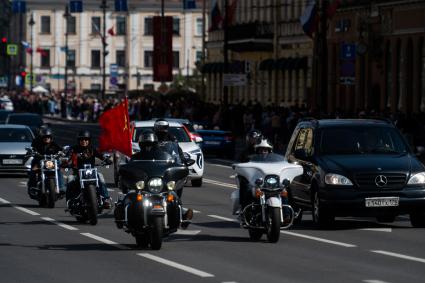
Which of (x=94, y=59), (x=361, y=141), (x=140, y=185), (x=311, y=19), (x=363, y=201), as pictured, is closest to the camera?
(x=140, y=185)

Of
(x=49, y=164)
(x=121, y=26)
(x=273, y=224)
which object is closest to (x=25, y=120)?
(x=49, y=164)

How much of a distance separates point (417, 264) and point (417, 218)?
5991mm

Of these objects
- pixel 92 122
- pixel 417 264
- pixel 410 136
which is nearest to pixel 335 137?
pixel 417 264

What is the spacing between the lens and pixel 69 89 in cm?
13812

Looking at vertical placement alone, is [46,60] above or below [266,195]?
above

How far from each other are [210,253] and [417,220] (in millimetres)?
5549

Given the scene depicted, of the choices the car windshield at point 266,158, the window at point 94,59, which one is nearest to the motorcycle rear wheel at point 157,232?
the car windshield at point 266,158

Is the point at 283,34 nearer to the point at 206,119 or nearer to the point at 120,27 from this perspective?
the point at 206,119

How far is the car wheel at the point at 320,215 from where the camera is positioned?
884 inches

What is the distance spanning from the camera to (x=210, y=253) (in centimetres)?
1847

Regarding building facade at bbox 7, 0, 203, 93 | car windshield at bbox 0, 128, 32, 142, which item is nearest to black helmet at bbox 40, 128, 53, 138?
car windshield at bbox 0, 128, 32, 142

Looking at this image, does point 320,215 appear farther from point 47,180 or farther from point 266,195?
point 47,180

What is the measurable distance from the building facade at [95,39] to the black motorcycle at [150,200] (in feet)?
434

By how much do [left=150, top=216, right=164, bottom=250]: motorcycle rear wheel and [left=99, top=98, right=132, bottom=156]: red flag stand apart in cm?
385
